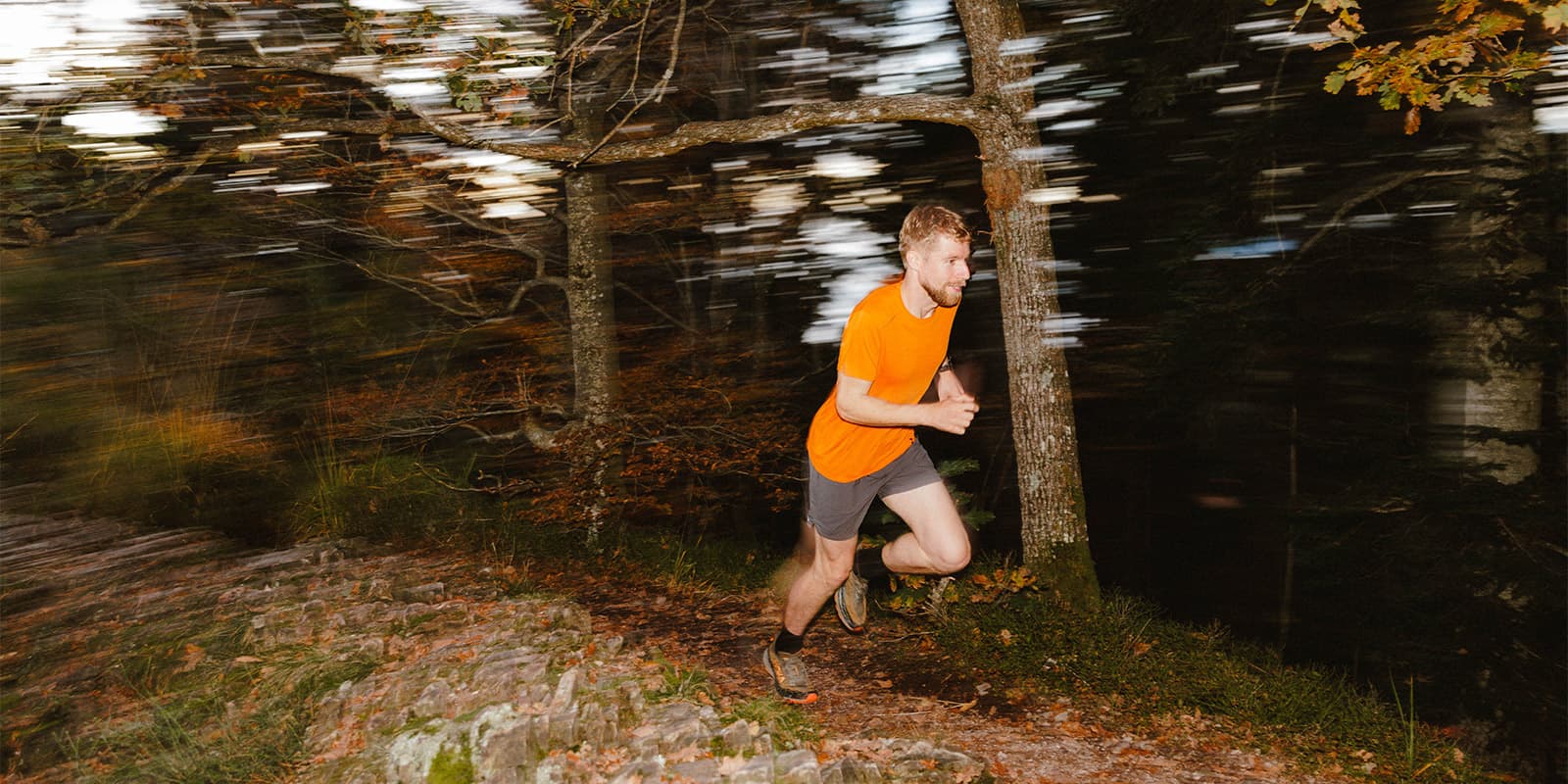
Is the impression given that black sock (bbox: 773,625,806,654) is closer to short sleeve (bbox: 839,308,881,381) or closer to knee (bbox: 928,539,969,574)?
knee (bbox: 928,539,969,574)

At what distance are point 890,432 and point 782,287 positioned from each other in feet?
19.3

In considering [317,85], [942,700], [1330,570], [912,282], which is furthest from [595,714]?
[317,85]

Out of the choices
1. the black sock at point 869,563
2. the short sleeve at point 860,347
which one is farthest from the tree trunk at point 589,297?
the short sleeve at point 860,347

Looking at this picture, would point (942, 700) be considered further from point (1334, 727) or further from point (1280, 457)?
point (1280, 457)

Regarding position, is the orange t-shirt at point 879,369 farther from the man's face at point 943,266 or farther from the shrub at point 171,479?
the shrub at point 171,479

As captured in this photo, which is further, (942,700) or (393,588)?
(393,588)

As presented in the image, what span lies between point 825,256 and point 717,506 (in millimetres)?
2854

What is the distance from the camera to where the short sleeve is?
354 cm

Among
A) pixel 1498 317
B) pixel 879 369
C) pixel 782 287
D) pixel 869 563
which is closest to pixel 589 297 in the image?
pixel 782 287

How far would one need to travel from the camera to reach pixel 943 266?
Result: 3.55 meters

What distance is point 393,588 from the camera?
597 cm

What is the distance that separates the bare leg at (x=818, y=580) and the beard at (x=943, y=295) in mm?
1204

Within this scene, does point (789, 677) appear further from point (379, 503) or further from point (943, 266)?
point (379, 503)

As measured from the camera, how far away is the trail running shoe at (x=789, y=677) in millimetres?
4234
